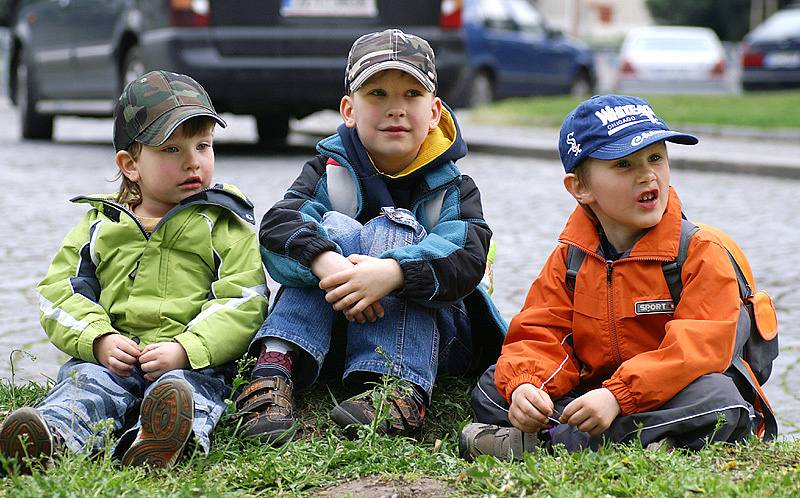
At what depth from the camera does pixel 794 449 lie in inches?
110

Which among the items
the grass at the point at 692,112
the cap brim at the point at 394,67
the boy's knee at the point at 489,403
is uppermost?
the cap brim at the point at 394,67

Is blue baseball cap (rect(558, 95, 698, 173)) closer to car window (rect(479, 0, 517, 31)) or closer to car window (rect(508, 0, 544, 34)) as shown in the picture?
car window (rect(479, 0, 517, 31))

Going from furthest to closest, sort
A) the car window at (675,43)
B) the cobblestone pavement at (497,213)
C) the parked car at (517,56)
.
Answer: the car window at (675,43)
the parked car at (517,56)
the cobblestone pavement at (497,213)

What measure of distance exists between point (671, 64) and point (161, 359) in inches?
740

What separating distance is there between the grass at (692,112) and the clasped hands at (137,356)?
10.8 metres

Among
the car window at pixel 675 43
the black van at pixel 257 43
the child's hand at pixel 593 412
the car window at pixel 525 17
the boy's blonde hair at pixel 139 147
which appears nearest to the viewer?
the child's hand at pixel 593 412

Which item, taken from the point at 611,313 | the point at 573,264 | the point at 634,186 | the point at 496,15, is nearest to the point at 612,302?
the point at 611,313

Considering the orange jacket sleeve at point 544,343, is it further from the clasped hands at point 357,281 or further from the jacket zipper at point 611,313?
the clasped hands at point 357,281

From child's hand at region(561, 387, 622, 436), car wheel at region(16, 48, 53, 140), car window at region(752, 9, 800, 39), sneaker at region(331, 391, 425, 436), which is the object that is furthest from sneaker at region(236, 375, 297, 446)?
car window at region(752, 9, 800, 39)

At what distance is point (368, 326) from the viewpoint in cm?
326

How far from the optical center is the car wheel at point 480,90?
16031 mm

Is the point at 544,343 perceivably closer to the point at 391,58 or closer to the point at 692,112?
the point at 391,58

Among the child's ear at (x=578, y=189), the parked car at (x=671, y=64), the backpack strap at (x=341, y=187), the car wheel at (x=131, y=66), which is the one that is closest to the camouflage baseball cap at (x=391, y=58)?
the backpack strap at (x=341, y=187)

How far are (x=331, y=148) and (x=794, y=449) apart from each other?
153 cm
